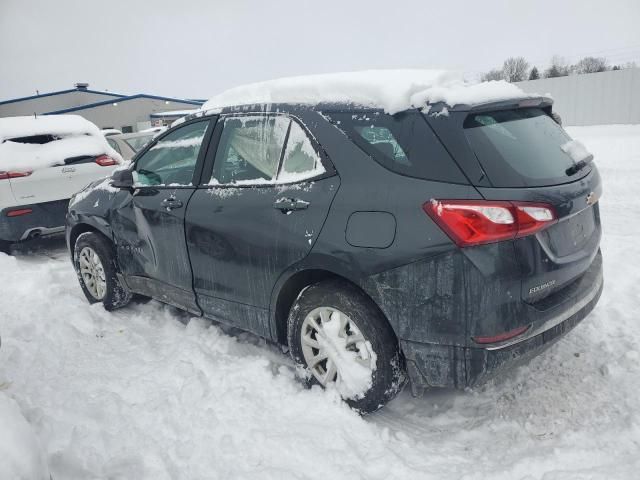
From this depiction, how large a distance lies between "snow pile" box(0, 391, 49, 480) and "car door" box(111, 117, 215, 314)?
174 cm

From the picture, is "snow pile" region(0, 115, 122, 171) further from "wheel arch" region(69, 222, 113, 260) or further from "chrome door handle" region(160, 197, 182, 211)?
"chrome door handle" region(160, 197, 182, 211)

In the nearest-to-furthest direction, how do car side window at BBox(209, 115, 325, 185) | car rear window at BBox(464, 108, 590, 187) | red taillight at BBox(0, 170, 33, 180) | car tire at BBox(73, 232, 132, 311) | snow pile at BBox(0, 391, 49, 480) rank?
snow pile at BBox(0, 391, 49, 480) < car rear window at BBox(464, 108, 590, 187) < car side window at BBox(209, 115, 325, 185) < car tire at BBox(73, 232, 132, 311) < red taillight at BBox(0, 170, 33, 180)

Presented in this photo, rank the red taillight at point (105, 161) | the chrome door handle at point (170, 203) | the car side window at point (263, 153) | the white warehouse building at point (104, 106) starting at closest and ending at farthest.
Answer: the car side window at point (263, 153) < the chrome door handle at point (170, 203) < the red taillight at point (105, 161) < the white warehouse building at point (104, 106)

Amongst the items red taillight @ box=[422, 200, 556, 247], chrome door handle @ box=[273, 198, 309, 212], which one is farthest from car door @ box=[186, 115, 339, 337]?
red taillight @ box=[422, 200, 556, 247]

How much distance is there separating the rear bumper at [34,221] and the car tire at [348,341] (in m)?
4.86

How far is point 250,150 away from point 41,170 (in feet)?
14.8

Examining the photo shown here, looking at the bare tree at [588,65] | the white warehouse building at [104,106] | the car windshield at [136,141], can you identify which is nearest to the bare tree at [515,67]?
the bare tree at [588,65]

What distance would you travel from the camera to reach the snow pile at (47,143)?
6.41 meters

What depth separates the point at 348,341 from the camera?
273 centimetres

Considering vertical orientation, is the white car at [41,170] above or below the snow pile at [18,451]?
above

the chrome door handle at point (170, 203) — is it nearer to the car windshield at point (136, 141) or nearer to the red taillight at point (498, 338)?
the red taillight at point (498, 338)

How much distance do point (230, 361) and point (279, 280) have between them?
2.80 ft

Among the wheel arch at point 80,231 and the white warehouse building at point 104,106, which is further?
the white warehouse building at point 104,106

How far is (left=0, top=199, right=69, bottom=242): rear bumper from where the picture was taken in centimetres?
630
